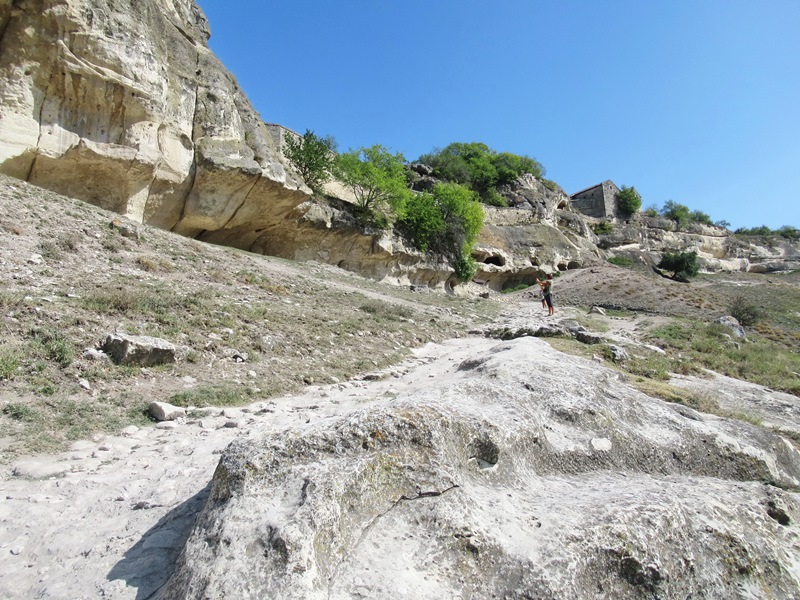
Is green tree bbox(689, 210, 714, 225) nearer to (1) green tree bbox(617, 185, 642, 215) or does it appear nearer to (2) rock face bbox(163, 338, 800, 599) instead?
(1) green tree bbox(617, 185, 642, 215)

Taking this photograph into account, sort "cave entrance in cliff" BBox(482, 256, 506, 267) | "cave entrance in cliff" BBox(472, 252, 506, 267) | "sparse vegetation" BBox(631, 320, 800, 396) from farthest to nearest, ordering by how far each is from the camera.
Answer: "cave entrance in cliff" BBox(482, 256, 506, 267) → "cave entrance in cliff" BBox(472, 252, 506, 267) → "sparse vegetation" BBox(631, 320, 800, 396)

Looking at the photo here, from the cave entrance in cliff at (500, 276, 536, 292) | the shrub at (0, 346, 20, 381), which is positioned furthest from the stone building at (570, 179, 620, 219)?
the shrub at (0, 346, 20, 381)

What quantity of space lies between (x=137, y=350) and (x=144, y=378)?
42 cm

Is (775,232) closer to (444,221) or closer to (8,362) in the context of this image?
(444,221)

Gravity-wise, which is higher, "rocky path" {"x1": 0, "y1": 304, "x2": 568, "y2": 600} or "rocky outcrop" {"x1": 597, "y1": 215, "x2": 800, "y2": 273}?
"rocky outcrop" {"x1": 597, "y1": 215, "x2": 800, "y2": 273}

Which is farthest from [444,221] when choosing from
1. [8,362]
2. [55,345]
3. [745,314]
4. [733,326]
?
[8,362]

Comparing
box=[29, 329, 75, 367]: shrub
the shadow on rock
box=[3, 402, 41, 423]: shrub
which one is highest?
the shadow on rock

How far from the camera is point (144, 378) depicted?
5664 mm

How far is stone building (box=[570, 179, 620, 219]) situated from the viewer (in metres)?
59.3

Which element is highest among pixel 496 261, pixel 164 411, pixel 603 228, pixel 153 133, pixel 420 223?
pixel 603 228

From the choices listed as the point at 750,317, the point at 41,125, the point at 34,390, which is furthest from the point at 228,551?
the point at 750,317

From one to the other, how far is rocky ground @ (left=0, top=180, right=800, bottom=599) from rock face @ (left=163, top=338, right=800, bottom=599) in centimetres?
49

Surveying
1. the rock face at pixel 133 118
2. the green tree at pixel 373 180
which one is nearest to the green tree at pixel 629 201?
the green tree at pixel 373 180

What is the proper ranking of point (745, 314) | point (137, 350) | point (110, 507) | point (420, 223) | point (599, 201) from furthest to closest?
point (599, 201), point (420, 223), point (745, 314), point (137, 350), point (110, 507)
